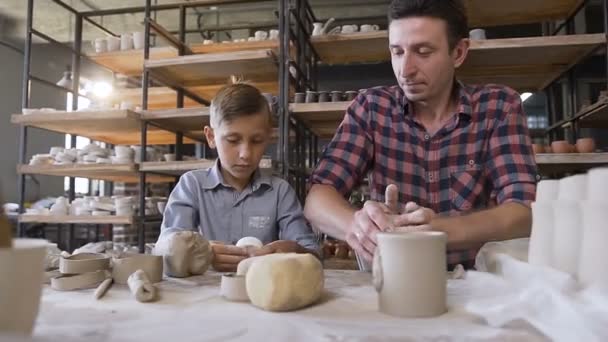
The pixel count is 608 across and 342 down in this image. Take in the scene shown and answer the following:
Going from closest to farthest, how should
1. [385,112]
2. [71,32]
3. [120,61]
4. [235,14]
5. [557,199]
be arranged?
[557,199] < [385,112] < [120,61] < [235,14] < [71,32]

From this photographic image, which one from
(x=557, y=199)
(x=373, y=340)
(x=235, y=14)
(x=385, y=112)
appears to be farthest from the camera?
(x=235, y=14)

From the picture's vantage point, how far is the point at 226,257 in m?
0.97

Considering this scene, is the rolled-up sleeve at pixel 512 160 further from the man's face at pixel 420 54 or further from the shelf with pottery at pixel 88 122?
the shelf with pottery at pixel 88 122

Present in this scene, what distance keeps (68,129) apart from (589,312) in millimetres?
3718

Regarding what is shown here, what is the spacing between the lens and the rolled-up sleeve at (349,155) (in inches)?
49.3

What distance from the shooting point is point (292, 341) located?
0.50 meters

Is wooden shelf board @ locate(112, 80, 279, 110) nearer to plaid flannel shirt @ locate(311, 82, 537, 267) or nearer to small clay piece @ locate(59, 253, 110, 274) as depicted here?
plaid flannel shirt @ locate(311, 82, 537, 267)

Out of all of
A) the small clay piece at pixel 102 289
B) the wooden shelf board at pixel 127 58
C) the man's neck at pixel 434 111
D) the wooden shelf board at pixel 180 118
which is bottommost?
the small clay piece at pixel 102 289

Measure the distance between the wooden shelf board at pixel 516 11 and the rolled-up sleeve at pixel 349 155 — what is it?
77.1 inches

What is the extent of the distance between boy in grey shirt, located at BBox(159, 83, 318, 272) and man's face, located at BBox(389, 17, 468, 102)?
47cm

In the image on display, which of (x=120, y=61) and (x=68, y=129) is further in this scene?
(x=120, y=61)

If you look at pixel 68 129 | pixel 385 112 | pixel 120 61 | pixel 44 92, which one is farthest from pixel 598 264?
pixel 44 92

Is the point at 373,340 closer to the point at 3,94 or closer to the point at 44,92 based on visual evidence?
the point at 3,94

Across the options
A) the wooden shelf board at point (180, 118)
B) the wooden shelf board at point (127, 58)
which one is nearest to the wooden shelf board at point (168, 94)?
the wooden shelf board at point (127, 58)
